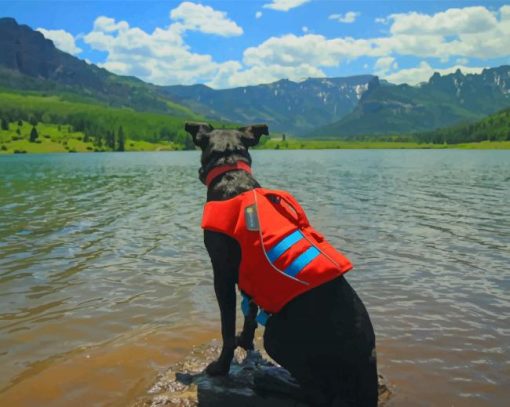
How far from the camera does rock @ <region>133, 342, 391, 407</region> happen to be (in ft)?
18.1

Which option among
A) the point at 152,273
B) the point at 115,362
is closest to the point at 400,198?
the point at 152,273

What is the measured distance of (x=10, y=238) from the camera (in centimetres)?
1817

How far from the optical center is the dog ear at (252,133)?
21.9 feet

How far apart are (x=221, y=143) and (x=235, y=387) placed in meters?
3.23

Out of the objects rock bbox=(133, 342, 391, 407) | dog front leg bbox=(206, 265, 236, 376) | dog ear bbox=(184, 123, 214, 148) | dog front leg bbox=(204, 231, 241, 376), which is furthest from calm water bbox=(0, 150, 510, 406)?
dog ear bbox=(184, 123, 214, 148)

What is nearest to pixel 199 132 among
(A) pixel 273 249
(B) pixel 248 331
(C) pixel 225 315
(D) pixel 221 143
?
(D) pixel 221 143

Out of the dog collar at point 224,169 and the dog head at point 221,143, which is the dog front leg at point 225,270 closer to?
A: the dog collar at point 224,169

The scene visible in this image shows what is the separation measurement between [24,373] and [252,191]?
15.7ft

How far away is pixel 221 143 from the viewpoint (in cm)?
633

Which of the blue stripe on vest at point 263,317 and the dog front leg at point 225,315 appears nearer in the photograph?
the blue stripe on vest at point 263,317

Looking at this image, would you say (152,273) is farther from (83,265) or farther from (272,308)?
(272,308)

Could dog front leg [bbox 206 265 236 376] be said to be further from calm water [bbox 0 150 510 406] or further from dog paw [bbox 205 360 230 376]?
calm water [bbox 0 150 510 406]

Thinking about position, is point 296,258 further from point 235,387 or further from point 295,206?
point 235,387

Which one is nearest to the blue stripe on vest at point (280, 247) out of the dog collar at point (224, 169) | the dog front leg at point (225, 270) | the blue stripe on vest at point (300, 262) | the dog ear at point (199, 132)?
the blue stripe on vest at point (300, 262)
